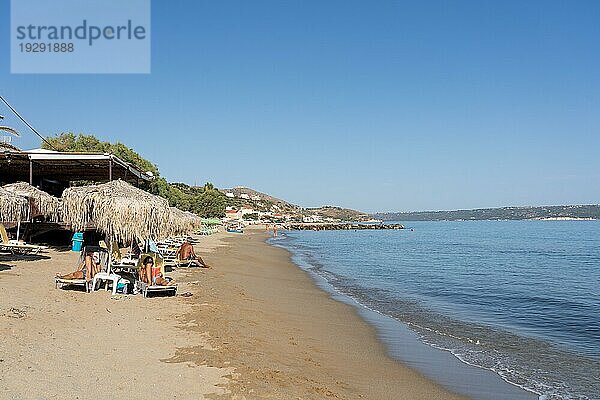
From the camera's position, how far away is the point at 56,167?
2253 cm

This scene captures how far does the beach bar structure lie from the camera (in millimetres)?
19677

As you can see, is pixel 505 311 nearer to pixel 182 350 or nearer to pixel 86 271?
pixel 182 350

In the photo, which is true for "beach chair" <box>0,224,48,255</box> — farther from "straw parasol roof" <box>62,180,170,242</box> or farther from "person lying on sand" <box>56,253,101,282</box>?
"person lying on sand" <box>56,253,101,282</box>

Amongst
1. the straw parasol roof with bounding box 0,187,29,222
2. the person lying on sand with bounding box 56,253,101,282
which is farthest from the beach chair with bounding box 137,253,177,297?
the straw parasol roof with bounding box 0,187,29,222

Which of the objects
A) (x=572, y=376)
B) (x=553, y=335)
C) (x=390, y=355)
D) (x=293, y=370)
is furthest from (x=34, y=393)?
(x=553, y=335)

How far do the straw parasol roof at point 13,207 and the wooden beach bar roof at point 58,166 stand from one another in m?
3.18

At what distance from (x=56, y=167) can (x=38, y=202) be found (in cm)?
495

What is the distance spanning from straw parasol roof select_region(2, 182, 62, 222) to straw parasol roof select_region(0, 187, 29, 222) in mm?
1386

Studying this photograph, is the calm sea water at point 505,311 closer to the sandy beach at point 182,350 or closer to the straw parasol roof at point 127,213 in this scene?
the sandy beach at point 182,350

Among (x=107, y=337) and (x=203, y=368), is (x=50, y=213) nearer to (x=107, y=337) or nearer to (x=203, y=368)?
Result: (x=107, y=337)

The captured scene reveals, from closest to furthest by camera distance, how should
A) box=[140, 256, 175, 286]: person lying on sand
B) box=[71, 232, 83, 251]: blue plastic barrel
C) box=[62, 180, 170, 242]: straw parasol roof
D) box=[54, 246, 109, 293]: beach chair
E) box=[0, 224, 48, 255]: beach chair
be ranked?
1. box=[54, 246, 109, 293]: beach chair
2. box=[140, 256, 175, 286]: person lying on sand
3. box=[62, 180, 170, 242]: straw parasol roof
4. box=[0, 224, 48, 255]: beach chair
5. box=[71, 232, 83, 251]: blue plastic barrel

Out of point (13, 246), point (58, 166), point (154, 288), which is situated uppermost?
point (58, 166)

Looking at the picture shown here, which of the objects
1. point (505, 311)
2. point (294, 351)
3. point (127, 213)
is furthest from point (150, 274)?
point (505, 311)

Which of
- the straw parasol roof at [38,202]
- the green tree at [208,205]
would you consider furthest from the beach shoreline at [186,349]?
the green tree at [208,205]
